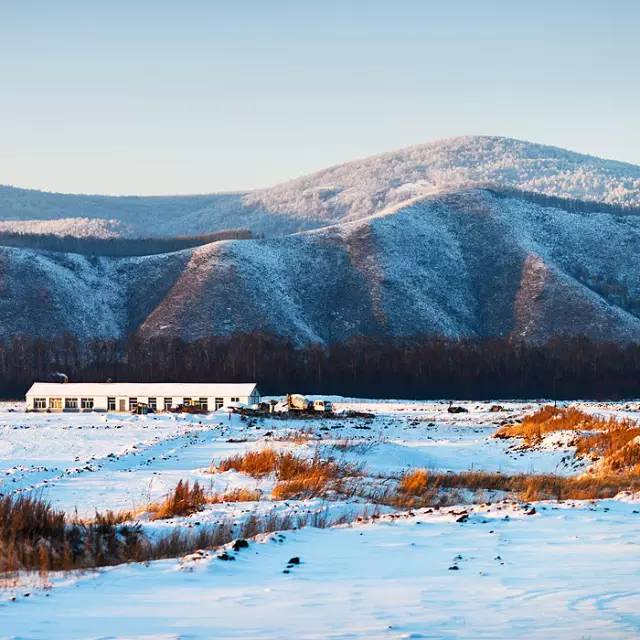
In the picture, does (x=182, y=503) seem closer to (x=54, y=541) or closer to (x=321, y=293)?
(x=54, y=541)

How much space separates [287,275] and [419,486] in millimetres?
164125

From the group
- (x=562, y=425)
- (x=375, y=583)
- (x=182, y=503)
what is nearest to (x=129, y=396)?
(x=562, y=425)

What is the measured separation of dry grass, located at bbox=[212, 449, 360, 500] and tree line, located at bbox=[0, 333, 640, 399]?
90.2 metres

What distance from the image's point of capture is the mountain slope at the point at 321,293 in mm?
161125

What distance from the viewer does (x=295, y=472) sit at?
2277cm

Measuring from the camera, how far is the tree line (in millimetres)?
117188

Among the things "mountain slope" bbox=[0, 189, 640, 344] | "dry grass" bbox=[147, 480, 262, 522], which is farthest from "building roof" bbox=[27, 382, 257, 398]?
"dry grass" bbox=[147, 480, 262, 522]

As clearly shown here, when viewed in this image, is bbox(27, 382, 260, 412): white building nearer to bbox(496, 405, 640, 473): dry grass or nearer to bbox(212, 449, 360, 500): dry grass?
bbox(496, 405, 640, 473): dry grass

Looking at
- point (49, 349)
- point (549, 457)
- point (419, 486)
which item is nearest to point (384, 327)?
point (49, 349)

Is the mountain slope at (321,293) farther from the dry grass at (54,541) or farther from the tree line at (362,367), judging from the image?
the dry grass at (54,541)

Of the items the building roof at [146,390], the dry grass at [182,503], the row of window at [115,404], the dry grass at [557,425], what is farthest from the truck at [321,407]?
the dry grass at [182,503]

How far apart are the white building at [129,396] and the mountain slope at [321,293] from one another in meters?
63.4

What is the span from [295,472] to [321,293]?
15757 cm

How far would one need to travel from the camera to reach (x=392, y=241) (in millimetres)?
197250
